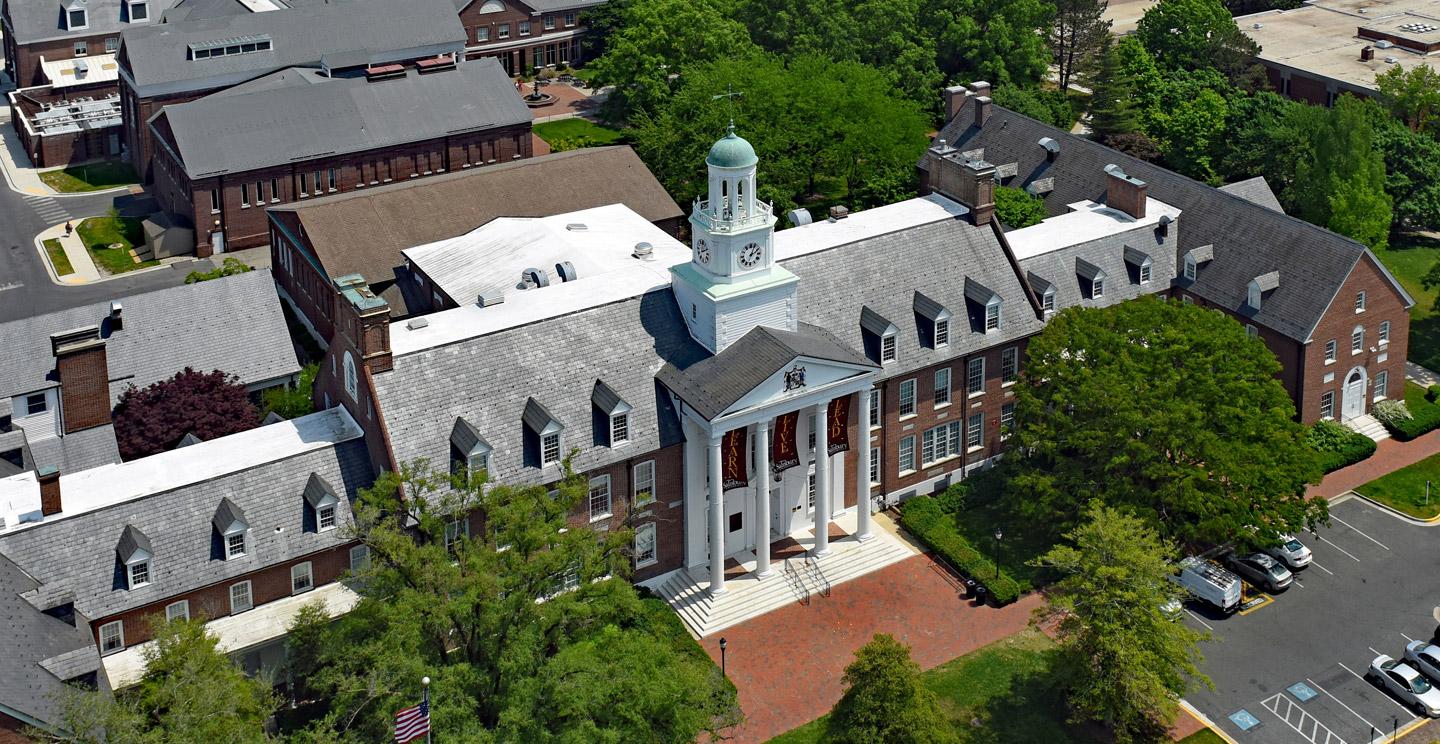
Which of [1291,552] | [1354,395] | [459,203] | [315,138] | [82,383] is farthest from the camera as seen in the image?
[315,138]

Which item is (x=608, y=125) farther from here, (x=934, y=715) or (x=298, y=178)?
(x=934, y=715)

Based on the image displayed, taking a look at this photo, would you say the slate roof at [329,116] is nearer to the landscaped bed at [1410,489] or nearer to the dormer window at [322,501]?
the dormer window at [322,501]

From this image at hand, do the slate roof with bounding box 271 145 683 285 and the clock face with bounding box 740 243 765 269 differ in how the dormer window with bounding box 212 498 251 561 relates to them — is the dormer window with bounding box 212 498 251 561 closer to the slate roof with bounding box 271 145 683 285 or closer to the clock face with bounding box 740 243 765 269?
the clock face with bounding box 740 243 765 269

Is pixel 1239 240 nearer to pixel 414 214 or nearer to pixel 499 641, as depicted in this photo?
pixel 414 214

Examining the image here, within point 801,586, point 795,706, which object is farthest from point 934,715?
point 801,586

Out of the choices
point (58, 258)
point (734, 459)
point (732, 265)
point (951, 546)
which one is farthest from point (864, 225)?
point (58, 258)
